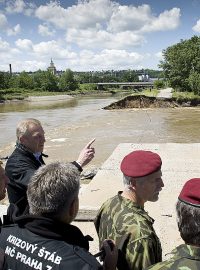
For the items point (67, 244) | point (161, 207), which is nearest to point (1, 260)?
point (67, 244)

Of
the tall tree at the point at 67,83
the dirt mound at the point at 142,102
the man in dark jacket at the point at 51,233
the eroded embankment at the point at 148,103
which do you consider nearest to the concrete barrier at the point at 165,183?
the man in dark jacket at the point at 51,233

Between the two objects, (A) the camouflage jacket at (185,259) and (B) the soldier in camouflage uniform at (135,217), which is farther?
(B) the soldier in camouflage uniform at (135,217)

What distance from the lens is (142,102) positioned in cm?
5441

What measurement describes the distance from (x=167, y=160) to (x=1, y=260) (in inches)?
406

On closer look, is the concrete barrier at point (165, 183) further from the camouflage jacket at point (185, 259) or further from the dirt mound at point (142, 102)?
the dirt mound at point (142, 102)

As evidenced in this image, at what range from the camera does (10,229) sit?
2252 millimetres

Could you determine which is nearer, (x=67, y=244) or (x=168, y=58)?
(x=67, y=244)

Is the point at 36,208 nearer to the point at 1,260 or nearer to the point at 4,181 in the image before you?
the point at 1,260

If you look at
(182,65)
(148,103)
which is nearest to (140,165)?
(148,103)

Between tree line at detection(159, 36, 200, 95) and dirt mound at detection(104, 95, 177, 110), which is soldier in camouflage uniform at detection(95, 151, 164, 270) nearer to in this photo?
dirt mound at detection(104, 95, 177, 110)

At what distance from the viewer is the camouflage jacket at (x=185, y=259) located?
5.98 ft

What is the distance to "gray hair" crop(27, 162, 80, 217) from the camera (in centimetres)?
210

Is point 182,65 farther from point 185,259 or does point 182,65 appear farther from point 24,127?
point 185,259

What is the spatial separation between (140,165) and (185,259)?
1.01 m
